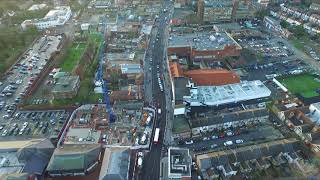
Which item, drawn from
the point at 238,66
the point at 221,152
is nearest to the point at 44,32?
the point at 238,66

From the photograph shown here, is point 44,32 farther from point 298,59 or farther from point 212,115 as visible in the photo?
point 298,59

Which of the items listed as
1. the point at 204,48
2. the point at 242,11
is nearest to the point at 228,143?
the point at 204,48

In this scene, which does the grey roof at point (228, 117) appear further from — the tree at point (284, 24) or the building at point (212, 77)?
the tree at point (284, 24)

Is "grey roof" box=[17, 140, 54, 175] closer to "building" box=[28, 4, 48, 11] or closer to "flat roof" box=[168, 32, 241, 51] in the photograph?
"flat roof" box=[168, 32, 241, 51]

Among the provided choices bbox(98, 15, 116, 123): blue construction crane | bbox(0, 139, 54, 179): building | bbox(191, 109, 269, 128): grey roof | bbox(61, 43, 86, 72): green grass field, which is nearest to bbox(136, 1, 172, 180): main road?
bbox(191, 109, 269, 128): grey roof

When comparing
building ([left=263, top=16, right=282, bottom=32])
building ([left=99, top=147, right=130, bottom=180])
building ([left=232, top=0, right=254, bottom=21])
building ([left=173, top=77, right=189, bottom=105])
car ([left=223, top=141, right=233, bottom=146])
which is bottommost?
car ([left=223, top=141, right=233, bottom=146])
